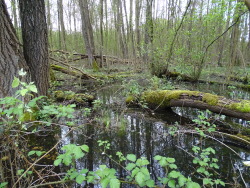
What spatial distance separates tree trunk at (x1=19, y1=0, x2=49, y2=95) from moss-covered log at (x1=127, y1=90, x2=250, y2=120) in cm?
294

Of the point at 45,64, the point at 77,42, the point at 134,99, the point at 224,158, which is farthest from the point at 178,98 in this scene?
the point at 77,42

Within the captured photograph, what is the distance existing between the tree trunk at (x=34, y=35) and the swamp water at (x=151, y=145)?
1.56 meters

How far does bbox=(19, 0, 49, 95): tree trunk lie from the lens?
10.7ft

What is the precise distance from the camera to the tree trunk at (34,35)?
10.7 ft

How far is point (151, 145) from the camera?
3.17m

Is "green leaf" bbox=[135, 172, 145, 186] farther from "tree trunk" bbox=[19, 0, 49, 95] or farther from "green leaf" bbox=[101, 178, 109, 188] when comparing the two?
"tree trunk" bbox=[19, 0, 49, 95]

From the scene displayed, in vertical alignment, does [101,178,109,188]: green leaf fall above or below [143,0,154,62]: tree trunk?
below

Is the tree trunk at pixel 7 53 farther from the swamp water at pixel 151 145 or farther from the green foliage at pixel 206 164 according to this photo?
the green foliage at pixel 206 164

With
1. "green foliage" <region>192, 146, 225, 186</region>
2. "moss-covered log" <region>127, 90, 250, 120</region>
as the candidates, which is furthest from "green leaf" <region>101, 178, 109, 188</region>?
"moss-covered log" <region>127, 90, 250, 120</region>

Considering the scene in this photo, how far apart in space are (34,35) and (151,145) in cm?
341

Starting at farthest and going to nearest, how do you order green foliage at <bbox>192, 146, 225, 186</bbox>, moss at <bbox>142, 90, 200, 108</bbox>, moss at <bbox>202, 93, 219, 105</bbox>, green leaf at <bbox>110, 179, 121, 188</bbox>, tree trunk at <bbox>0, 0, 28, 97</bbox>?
moss at <bbox>142, 90, 200, 108</bbox> < moss at <bbox>202, 93, 219, 105</bbox> < tree trunk at <bbox>0, 0, 28, 97</bbox> < green foliage at <bbox>192, 146, 225, 186</bbox> < green leaf at <bbox>110, 179, 121, 188</bbox>

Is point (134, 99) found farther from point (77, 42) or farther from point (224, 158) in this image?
point (77, 42)

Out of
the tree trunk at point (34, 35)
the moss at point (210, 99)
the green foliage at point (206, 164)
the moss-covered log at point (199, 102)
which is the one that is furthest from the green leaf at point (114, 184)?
the moss at point (210, 99)

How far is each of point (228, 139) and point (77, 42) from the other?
63.1 feet
